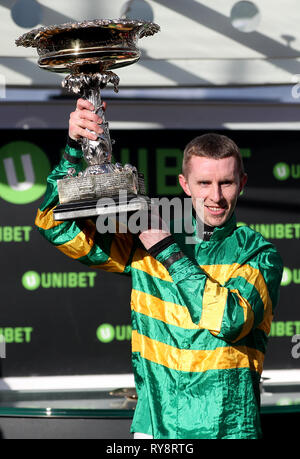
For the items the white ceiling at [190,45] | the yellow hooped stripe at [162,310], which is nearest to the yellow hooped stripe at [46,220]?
the yellow hooped stripe at [162,310]

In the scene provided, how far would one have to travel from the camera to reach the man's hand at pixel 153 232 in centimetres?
231

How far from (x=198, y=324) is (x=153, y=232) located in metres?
0.30

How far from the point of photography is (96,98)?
8.82 feet

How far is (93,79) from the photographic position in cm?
269

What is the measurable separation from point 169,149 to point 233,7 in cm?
88

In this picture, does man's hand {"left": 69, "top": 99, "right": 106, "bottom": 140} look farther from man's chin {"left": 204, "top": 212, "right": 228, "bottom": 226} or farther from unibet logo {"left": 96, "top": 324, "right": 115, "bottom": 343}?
unibet logo {"left": 96, "top": 324, "right": 115, "bottom": 343}

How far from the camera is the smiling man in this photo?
7.48 feet

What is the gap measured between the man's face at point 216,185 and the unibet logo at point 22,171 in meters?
2.15

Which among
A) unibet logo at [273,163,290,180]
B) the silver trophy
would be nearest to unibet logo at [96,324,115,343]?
unibet logo at [273,163,290,180]

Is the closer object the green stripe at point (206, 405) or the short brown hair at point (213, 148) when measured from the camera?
the green stripe at point (206, 405)

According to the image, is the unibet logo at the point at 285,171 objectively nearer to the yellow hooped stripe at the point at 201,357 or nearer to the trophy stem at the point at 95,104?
the trophy stem at the point at 95,104

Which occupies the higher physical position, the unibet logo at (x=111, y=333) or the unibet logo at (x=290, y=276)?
the unibet logo at (x=290, y=276)

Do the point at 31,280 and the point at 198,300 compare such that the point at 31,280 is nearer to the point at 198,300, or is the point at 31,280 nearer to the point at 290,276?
the point at 290,276

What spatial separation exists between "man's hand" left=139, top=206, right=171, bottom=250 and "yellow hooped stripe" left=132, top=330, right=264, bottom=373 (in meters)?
0.35
